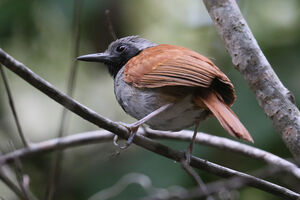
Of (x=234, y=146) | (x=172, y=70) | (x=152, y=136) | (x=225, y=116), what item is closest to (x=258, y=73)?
(x=225, y=116)

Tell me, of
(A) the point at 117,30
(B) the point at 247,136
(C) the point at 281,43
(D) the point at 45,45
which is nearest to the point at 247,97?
(C) the point at 281,43

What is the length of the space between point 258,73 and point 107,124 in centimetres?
100

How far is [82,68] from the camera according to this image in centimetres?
627

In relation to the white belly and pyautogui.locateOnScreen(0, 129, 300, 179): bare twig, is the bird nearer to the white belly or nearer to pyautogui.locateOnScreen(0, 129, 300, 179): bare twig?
the white belly

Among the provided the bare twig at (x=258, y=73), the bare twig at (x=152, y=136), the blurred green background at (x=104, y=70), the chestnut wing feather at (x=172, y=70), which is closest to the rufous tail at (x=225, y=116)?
the chestnut wing feather at (x=172, y=70)

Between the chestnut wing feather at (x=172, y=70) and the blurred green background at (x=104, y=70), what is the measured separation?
0.58 m

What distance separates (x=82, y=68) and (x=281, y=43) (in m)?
2.71

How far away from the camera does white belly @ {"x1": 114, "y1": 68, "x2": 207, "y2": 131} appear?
3295 mm

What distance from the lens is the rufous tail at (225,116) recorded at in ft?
8.73

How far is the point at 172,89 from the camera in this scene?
3.28 m

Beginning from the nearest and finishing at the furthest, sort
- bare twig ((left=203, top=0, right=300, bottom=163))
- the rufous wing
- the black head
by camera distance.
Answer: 1. bare twig ((left=203, top=0, right=300, bottom=163))
2. the rufous wing
3. the black head

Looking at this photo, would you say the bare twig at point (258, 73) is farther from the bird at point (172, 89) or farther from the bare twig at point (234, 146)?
the bare twig at point (234, 146)

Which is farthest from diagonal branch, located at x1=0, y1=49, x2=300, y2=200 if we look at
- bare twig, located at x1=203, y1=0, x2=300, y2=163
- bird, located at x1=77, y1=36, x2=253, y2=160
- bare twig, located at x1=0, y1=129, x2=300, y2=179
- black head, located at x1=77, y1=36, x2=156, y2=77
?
black head, located at x1=77, y1=36, x2=156, y2=77

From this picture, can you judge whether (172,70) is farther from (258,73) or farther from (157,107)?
(258,73)
